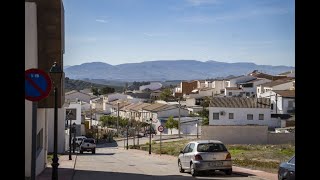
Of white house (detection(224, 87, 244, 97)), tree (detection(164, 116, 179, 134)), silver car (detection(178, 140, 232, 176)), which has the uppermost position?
white house (detection(224, 87, 244, 97))

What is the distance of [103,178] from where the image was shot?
20.4 metres

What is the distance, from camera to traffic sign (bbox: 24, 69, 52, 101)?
757 centimetres

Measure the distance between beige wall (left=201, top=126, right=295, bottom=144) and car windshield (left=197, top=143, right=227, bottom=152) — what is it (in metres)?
31.2

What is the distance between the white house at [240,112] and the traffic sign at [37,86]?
6613 cm

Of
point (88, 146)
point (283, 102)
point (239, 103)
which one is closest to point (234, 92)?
point (283, 102)

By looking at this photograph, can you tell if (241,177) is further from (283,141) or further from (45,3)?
(283,141)

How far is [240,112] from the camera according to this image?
74562 millimetres

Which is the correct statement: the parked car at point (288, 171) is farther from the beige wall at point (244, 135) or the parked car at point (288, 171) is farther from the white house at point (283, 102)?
the white house at point (283, 102)

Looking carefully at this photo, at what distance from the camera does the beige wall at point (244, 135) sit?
52.3 m

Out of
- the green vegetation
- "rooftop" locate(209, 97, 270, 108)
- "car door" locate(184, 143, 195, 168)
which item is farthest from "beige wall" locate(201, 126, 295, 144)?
"car door" locate(184, 143, 195, 168)

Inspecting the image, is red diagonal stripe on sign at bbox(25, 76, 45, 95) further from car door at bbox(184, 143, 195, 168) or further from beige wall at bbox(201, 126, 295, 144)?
beige wall at bbox(201, 126, 295, 144)

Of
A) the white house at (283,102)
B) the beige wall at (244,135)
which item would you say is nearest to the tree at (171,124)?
the white house at (283,102)
